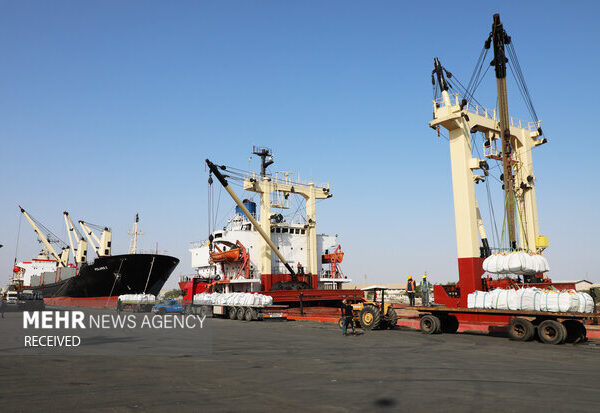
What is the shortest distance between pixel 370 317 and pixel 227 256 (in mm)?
19294

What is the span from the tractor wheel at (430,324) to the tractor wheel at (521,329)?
3.05m

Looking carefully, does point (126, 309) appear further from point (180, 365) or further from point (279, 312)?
point (180, 365)

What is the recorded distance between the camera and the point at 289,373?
945cm

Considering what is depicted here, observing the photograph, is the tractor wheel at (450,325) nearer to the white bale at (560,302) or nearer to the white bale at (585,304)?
the white bale at (560,302)

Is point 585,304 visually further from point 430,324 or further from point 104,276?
point 104,276

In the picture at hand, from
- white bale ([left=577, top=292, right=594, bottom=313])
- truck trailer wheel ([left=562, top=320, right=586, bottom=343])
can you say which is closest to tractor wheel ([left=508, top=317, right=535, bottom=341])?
truck trailer wheel ([left=562, top=320, right=586, bottom=343])

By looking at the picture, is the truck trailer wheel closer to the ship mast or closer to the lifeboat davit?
the ship mast

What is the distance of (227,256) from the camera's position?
37250 millimetres

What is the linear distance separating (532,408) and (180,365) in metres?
7.38

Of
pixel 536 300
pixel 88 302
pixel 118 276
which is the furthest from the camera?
pixel 88 302

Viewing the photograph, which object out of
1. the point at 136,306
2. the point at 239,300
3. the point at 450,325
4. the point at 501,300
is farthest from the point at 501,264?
the point at 136,306

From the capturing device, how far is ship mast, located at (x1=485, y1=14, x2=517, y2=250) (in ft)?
72.9

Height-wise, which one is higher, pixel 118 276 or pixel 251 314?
pixel 118 276

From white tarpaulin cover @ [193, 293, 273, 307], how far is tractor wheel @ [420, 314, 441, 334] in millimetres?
11753
